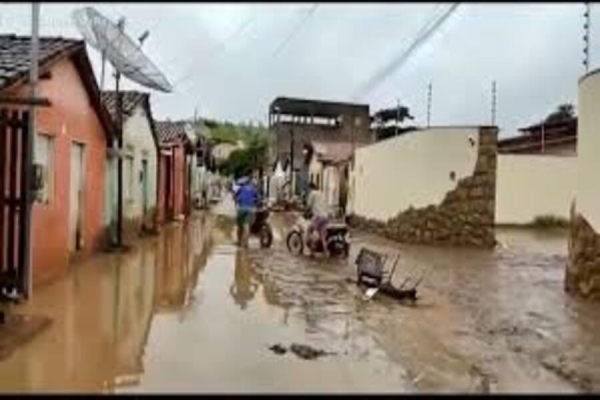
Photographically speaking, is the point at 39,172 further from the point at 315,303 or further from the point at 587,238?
the point at 587,238

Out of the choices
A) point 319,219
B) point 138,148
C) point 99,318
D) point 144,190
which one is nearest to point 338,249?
point 319,219

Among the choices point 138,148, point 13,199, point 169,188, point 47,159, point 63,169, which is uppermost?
point 138,148

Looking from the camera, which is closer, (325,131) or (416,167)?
(416,167)

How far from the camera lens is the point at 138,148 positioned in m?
26.6

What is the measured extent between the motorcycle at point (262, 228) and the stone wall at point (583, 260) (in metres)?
9.58

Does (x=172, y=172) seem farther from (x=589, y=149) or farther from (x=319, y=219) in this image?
(x=589, y=149)

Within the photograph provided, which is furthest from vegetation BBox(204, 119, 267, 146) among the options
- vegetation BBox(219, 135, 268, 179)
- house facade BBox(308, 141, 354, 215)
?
house facade BBox(308, 141, 354, 215)

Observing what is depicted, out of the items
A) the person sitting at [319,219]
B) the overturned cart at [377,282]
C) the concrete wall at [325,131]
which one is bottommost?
the overturned cart at [377,282]

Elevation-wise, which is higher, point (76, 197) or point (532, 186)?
point (532, 186)

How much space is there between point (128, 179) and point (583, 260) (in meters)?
13.9

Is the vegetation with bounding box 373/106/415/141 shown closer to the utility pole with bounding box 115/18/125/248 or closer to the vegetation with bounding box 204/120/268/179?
the vegetation with bounding box 204/120/268/179

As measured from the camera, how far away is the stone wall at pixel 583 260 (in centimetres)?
1362

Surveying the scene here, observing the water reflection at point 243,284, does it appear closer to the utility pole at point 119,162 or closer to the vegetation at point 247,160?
the utility pole at point 119,162

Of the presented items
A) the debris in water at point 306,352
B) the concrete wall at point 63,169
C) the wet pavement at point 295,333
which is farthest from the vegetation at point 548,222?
the debris in water at point 306,352
